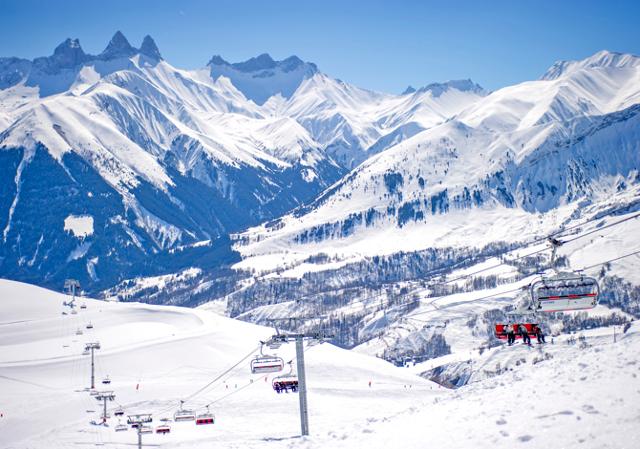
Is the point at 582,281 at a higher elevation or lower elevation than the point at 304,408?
higher

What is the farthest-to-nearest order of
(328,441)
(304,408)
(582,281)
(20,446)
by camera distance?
(20,446)
(304,408)
(582,281)
(328,441)

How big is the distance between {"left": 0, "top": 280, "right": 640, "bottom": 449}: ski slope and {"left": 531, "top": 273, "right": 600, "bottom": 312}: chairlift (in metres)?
3.48

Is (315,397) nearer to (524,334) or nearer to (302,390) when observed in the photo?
(302,390)

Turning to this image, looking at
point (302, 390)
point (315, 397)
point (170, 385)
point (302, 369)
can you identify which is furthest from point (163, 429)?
point (170, 385)

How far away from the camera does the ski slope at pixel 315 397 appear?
39906mm

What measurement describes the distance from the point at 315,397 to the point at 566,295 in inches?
3484

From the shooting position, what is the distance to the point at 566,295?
56.0 m

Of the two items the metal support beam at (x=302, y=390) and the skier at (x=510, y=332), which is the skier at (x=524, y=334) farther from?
the metal support beam at (x=302, y=390)

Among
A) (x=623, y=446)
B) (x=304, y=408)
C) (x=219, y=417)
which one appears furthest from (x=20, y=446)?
(x=623, y=446)

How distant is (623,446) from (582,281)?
24066 millimetres

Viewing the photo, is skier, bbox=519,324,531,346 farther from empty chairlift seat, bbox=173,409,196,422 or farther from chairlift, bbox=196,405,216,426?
empty chairlift seat, bbox=173,409,196,422

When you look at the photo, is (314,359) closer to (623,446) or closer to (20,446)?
(20,446)

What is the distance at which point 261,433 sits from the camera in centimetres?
10150

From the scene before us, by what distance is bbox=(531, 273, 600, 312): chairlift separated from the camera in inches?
2184
